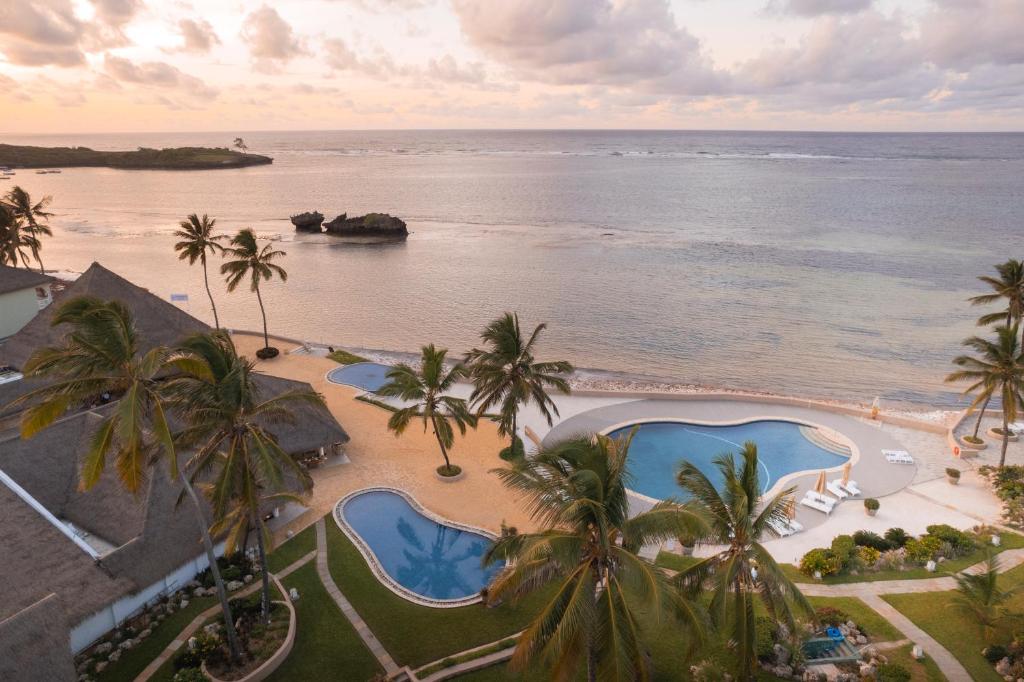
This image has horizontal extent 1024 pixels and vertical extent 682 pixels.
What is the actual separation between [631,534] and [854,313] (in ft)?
175

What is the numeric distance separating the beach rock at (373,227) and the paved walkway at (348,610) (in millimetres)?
78140

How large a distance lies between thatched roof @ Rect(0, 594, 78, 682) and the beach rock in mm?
84981

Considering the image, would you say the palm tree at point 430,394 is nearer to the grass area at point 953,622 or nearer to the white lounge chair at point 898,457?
the grass area at point 953,622

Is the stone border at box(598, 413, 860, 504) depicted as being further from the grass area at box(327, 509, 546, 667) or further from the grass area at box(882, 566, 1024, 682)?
the grass area at box(327, 509, 546, 667)

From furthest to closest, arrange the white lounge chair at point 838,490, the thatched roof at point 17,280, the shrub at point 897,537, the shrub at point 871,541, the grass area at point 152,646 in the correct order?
the thatched roof at point 17,280 → the white lounge chair at point 838,490 → the shrub at point 897,537 → the shrub at point 871,541 → the grass area at point 152,646

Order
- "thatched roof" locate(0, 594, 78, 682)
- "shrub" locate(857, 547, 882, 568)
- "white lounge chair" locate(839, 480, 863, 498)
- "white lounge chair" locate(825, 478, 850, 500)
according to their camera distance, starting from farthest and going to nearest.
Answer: "white lounge chair" locate(839, 480, 863, 498) < "white lounge chair" locate(825, 478, 850, 500) < "shrub" locate(857, 547, 882, 568) < "thatched roof" locate(0, 594, 78, 682)

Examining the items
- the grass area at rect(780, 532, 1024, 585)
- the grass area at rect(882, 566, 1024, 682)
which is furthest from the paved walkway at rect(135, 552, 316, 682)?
the grass area at rect(882, 566, 1024, 682)

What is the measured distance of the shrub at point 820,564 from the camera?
68.4ft

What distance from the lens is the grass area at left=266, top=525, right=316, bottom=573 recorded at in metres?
21.0

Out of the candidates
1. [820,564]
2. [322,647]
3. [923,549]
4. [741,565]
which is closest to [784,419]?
[923,549]

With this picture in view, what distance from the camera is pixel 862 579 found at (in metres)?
20.8

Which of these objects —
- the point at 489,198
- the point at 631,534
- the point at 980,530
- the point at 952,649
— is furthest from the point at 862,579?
the point at 489,198

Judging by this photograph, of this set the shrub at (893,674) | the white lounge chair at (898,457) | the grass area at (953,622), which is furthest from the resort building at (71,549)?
the white lounge chair at (898,457)

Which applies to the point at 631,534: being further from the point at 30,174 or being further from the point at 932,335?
the point at 30,174
